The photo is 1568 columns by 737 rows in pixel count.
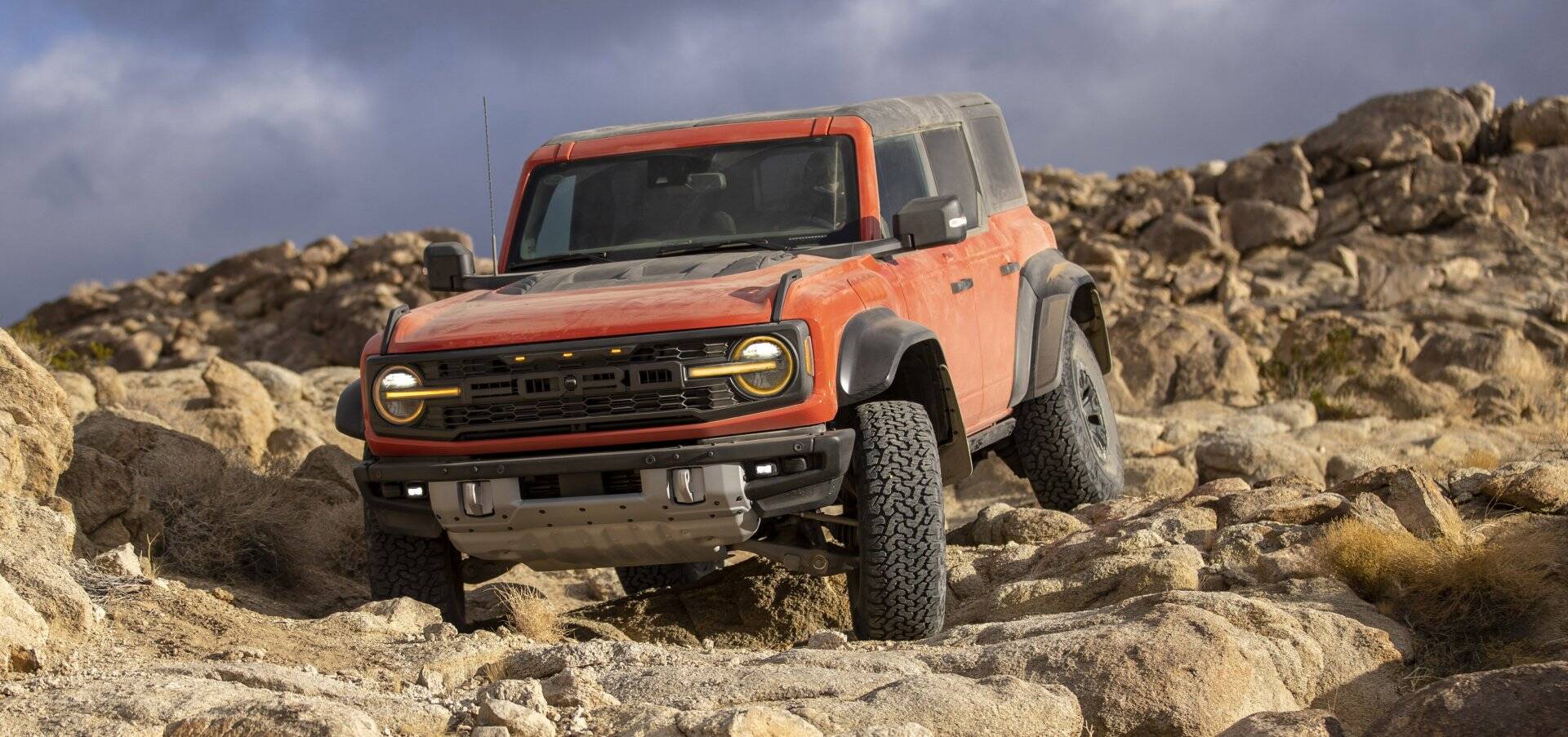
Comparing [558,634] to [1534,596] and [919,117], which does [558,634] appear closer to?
[919,117]

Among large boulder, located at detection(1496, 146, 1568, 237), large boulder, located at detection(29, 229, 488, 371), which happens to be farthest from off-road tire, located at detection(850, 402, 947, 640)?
large boulder, located at detection(1496, 146, 1568, 237)

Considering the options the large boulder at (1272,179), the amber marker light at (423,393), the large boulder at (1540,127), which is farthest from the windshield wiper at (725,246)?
the large boulder at (1540,127)

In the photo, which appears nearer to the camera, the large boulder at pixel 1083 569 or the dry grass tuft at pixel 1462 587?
the dry grass tuft at pixel 1462 587

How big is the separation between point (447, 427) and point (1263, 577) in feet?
Answer: 10.8

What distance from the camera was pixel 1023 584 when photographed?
728cm

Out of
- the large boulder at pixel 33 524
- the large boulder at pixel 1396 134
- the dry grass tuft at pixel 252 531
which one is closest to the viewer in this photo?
the large boulder at pixel 33 524

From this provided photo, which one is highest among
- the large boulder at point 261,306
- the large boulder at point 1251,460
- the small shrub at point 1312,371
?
the large boulder at point 1251,460

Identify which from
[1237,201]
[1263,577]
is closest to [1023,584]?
[1263,577]

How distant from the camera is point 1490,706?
457 centimetres

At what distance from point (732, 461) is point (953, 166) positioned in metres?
2.92

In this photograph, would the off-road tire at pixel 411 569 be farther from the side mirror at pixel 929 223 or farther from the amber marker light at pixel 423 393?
the side mirror at pixel 929 223

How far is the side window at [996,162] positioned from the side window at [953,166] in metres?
0.14

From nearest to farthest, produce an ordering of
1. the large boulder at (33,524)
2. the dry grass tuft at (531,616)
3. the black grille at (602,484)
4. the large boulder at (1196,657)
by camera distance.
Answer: the large boulder at (1196,657), the large boulder at (33,524), the black grille at (602,484), the dry grass tuft at (531,616)

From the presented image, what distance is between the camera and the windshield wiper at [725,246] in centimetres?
734
